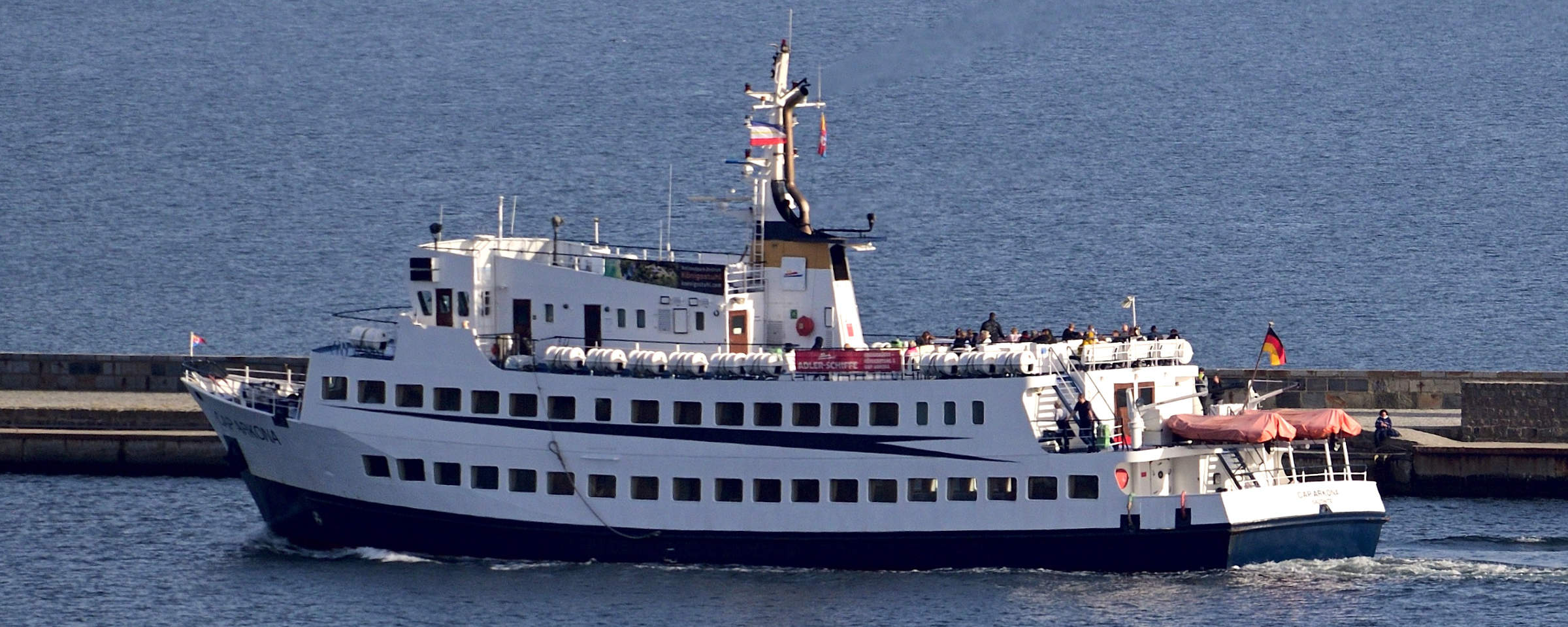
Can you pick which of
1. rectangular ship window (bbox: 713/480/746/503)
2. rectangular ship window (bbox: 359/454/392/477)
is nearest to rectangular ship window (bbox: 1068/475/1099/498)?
rectangular ship window (bbox: 713/480/746/503)

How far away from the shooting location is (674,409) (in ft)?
155

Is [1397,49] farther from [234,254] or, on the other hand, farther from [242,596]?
[242,596]

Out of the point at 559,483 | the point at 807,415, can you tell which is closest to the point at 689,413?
the point at 807,415

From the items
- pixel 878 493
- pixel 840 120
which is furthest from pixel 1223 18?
pixel 878 493

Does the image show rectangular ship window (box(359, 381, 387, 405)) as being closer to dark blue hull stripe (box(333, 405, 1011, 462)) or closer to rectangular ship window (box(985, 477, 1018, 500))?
dark blue hull stripe (box(333, 405, 1011, 462))

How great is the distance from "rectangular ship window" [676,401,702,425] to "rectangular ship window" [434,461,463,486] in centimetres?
422

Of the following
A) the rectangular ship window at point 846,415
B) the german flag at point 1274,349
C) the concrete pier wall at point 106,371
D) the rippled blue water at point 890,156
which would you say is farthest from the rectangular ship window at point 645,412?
the rippled blue water at point 890,156

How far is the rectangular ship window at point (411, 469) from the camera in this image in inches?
1921

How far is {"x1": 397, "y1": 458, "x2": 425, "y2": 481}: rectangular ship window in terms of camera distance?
48.8 meters

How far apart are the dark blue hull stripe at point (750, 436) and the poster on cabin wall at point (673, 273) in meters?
2.85

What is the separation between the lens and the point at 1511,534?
167 ft

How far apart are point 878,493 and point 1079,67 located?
70.5m

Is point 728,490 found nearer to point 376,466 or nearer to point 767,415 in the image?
point 767,415

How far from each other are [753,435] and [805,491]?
4.32 feet
